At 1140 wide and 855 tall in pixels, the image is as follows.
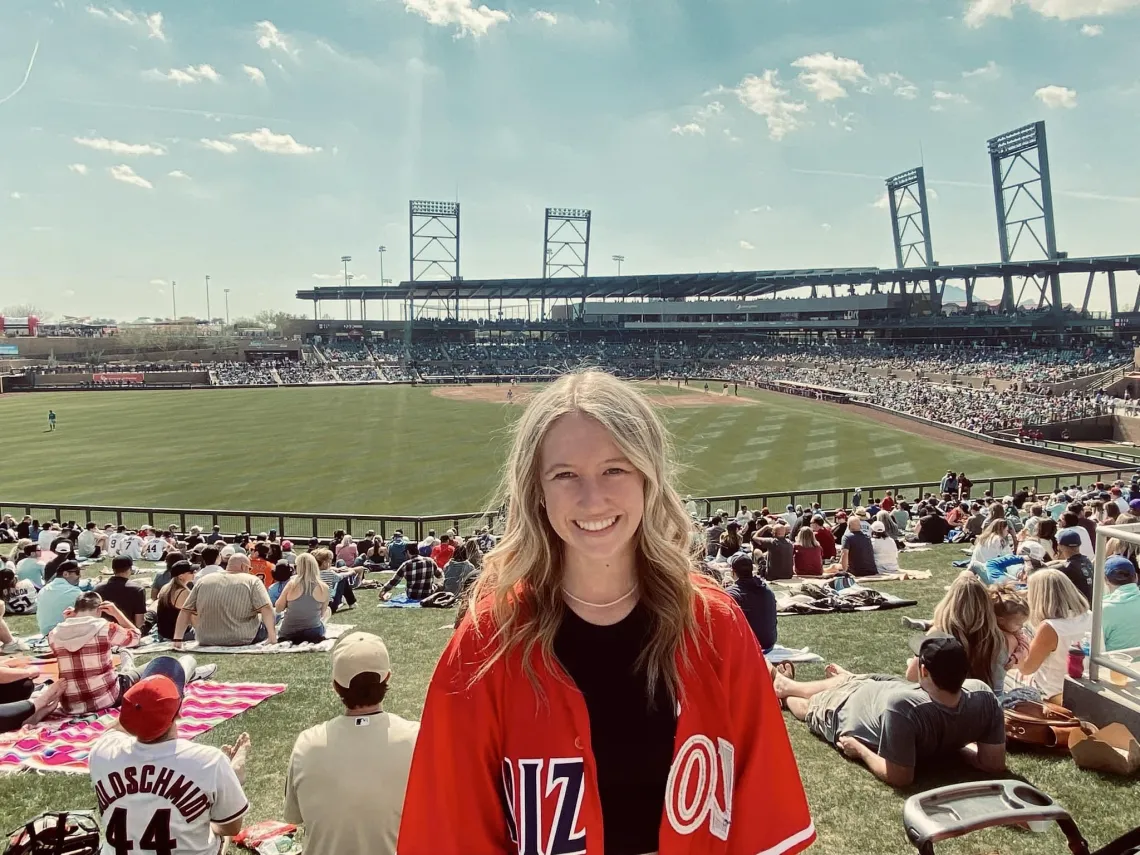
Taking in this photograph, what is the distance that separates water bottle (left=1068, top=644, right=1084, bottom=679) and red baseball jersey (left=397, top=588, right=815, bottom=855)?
12.9ft

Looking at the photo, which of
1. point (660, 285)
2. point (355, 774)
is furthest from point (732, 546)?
point (660, 285)

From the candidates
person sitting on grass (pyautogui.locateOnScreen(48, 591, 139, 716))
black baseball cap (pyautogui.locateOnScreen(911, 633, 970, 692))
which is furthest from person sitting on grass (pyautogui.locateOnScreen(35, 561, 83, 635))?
black baseball cap (pyautogui.locateOnScreen(911, 633, 970, 692))

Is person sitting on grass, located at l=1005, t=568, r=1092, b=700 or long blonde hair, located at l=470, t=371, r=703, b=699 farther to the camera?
person sitting on grass, located at l=1005, t=568, r=1092, b=700

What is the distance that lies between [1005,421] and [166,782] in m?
40.9

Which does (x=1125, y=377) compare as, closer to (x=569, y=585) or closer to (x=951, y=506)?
(x=951, y=506)

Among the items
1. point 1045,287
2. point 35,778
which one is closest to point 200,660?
point 35,778

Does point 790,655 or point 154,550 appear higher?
point 790,655

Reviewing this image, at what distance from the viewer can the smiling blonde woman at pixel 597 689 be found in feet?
6.97

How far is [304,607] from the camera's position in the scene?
847 centimetres

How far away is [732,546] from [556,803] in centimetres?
1052

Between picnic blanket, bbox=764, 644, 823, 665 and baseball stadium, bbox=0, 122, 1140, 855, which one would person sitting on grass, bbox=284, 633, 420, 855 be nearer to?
baseball stadium, bbox=0, 122, 1140, 855

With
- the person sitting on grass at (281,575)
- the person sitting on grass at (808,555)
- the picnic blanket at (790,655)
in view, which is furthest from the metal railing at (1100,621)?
the person sitting on grass at (281,575)

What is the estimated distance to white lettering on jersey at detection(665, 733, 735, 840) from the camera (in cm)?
219

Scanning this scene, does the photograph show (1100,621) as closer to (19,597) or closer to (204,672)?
(204,672)
